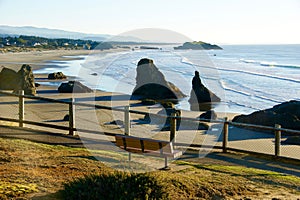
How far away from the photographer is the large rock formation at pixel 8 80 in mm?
28775

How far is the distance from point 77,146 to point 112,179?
4.71 meters

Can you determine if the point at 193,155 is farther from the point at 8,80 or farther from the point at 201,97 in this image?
the point at 8,80

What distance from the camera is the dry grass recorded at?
21.0 ft

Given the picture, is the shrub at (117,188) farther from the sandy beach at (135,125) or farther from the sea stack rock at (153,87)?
the sea stack rock at (153,87)

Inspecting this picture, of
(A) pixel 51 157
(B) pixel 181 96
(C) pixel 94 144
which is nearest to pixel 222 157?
(C) pixel 94 144

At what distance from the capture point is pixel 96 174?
21.0ft

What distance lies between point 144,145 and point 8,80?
23.2 metres

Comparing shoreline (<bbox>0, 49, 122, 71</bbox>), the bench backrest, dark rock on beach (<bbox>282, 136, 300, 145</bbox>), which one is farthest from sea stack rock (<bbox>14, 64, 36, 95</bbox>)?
shoreline (<bbox>0, 49, 122, 71</bbox>)

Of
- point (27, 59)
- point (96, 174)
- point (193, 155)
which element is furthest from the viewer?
point (27, 59)

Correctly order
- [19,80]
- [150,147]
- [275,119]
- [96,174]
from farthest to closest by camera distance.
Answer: [19,80], [275,119], [150,147], [96,174]

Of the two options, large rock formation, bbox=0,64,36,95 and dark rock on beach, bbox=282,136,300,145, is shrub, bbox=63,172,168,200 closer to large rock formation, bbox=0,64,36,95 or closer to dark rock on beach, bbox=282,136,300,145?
dark rock on beach, bbox=282,136,300,145

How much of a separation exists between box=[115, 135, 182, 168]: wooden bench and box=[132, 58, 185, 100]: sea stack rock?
20.0 m

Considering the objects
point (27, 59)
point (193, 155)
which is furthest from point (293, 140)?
point (27, 59)

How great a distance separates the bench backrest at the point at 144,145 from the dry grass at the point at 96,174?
50cm
